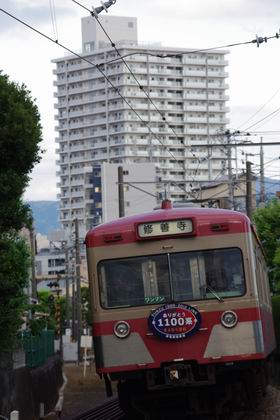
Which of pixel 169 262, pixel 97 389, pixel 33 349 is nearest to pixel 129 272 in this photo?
A: pixel 169 262

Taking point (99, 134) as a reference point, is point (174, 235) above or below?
below

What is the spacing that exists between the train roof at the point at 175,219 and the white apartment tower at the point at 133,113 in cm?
12695

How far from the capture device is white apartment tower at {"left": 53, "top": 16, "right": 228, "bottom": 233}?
14738 cm

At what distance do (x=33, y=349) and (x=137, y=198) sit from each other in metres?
95.6

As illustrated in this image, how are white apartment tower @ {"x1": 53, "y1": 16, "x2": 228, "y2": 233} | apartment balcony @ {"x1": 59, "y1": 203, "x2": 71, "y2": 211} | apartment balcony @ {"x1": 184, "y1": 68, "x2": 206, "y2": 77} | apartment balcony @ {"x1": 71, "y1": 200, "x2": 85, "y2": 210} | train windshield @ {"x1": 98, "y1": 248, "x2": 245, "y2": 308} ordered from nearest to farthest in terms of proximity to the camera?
train windshield @ {"x1": 98, "y1": 248, "x2": 245, "y2": 308} < apartment balcony @ {"x1": 71, "y1": 200, "x2": 85, "y2": 210} < white apartment tower @ {"x1": 53, "y1": 16, "x2": 228, "y2": 233} < apartment balcony @ {"x1": 59, "y1": 203, "x2": 71, "y2": 211} < apartment balcony @ {"x1": 184, "y1": 68, "x2": 206, "y2": 77}

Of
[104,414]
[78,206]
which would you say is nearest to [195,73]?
[78,206]

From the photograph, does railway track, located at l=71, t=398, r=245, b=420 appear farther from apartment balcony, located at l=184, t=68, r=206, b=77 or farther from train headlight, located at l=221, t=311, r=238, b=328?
apartment balcony, located at l=184, t=68, r=206, b=77

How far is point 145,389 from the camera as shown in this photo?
15234 millimetres

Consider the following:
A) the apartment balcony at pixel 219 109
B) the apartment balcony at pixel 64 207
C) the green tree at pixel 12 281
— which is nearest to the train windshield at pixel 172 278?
the green tree at pixel 12 281

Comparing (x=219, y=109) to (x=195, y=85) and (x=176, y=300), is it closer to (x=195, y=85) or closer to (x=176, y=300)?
(x=195, y=85)

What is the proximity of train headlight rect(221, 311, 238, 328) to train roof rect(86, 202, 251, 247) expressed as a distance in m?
1.14

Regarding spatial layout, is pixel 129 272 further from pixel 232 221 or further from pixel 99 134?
pixel 99 134

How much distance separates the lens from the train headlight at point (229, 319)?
14312 mm

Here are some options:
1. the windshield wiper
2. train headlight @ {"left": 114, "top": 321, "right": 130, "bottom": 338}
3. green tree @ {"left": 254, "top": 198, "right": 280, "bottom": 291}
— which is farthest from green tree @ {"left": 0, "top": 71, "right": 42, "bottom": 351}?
green tree @ {"left": 254, "top": 198, "right": 280, "bottom": 291}
